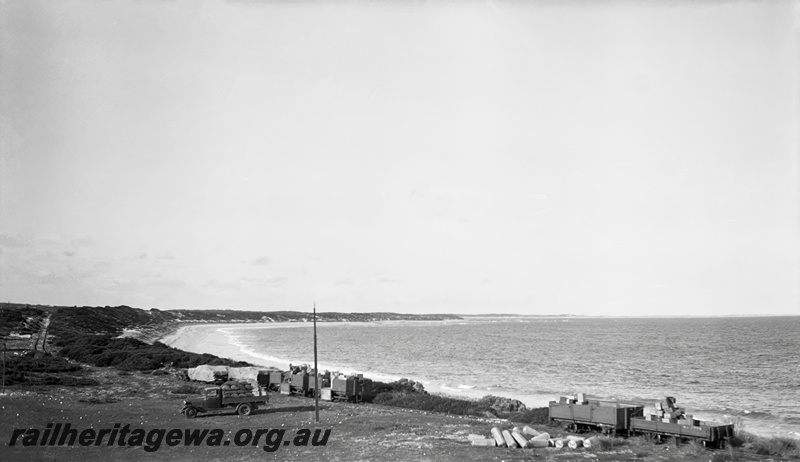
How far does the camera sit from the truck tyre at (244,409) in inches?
1166

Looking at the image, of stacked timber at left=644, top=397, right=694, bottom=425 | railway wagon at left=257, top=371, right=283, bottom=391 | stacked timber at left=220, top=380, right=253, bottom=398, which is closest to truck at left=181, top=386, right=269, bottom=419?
stacked timber at left=220, top=380, right=253, bottom=398

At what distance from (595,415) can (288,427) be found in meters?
12.3

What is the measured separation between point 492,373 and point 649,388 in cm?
1521

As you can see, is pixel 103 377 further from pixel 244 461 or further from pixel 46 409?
pixel 244 461

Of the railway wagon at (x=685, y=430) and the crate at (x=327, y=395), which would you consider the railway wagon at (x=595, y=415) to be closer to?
the railway wagon at (x=685, y=430)

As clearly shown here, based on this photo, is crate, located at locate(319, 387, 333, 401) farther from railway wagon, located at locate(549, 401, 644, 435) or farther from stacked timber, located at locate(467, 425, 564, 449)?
stacked timber, located at locate(467, 425, 564, 449)

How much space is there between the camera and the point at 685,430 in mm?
23078

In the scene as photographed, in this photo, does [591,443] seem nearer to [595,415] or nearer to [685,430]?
[595,415]

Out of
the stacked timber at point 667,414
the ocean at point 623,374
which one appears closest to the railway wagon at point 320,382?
the ocean at point 623,374

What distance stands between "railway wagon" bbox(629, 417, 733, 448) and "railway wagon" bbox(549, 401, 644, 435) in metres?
0.48

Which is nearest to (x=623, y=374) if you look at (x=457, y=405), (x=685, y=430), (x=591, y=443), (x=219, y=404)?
(x=457, y=405)

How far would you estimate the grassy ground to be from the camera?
70.7 feet

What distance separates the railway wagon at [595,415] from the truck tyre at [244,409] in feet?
44.1

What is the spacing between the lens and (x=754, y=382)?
5809cm
